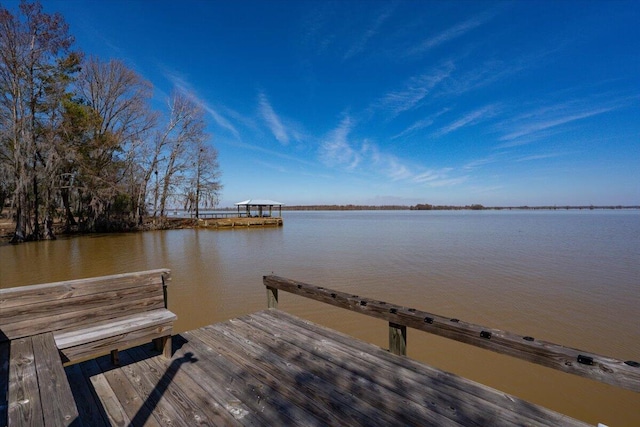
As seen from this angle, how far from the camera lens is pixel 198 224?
28500 millimetres

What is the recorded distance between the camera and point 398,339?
281 centimetres

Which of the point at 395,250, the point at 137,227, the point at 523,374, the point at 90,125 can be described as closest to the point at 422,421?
the point at 523,374

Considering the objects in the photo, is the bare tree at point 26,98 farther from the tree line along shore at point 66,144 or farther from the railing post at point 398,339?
the railing post at point 398,339

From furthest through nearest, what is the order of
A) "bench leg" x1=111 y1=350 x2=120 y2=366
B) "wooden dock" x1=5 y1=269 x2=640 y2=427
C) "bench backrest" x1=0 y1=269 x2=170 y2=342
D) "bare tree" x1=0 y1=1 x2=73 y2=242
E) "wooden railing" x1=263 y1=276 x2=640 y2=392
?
"bare tree" x1=0 y1=1 x2=73 y2=242
"bench leg" x1=111 y1=350 x2=120 y2=366
"bench backrest" x1=0 y1=269 x2=170 y2=342
"wooden dock" x1=5 y1=269 x2=640 y2=427
"wooden railing" x1=263 y1=276 x2=640 y2=392

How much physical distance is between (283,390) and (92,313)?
1754mm

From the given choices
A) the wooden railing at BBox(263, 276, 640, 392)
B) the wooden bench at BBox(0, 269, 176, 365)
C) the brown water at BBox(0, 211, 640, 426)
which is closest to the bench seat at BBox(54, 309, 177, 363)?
the wooden bench at BBox(0, 269, 176, 365)

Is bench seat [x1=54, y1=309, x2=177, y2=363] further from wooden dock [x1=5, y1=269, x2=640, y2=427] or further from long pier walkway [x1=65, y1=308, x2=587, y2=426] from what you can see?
long pier walkway [x1=65, y1=308, x2=587, y2=426]

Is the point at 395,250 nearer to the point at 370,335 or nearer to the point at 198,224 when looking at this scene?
the point at 370,335

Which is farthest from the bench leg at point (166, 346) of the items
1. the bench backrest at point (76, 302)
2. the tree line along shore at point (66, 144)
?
the tree line along shore at point (66, 144)

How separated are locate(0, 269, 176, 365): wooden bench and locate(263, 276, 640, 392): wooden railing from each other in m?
1.68

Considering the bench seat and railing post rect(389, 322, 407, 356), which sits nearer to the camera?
the bench seat

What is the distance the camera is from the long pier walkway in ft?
6.45

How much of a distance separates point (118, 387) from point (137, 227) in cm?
2563

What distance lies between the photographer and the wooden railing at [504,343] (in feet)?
5.53
